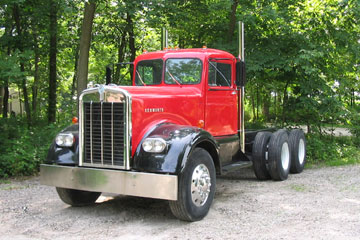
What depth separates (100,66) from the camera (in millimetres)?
20812

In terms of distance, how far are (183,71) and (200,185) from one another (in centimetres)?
207

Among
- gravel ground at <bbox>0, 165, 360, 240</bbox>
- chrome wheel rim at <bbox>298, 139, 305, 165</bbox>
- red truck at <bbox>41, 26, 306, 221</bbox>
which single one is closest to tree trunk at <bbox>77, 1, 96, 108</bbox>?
gravel ground at <bbox>0, 165, 360, 240</bbox>

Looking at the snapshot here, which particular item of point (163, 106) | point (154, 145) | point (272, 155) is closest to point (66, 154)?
point (154, 145)

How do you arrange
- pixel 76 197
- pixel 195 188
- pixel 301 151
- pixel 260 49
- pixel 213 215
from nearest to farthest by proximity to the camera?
pixel 195 188
pixel 213 215
pixel 76 197
pixel 301 151
pixel 260 49

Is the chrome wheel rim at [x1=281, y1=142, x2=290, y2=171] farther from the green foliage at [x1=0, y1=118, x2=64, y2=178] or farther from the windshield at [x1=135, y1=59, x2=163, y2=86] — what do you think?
the green foliage at [x1=0, y1=118, x2=64, y2=178]

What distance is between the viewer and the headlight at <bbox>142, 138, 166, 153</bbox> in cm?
504

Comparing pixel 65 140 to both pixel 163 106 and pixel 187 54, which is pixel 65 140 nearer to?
pixel 163 106

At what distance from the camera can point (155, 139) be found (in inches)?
200

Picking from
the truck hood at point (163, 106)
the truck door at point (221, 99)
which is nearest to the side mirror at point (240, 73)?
the truck door at point (221, 99)

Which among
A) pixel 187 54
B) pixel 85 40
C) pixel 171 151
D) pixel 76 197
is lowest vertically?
pixel 76 197

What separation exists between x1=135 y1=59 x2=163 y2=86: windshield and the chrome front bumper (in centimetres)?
215

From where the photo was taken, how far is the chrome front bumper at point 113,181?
4.81 m

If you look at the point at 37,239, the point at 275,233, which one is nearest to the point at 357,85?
the point at 275,233

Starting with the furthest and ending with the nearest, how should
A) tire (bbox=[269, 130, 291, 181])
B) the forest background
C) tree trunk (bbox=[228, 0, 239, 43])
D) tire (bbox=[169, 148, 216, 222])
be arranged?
tree trunk (bbox=[228, 0, 239, 43]) < the forest background < tire (bbox=[269, 130, 291, 181]) < tire (bbox=[169, 148, 216, 222])
